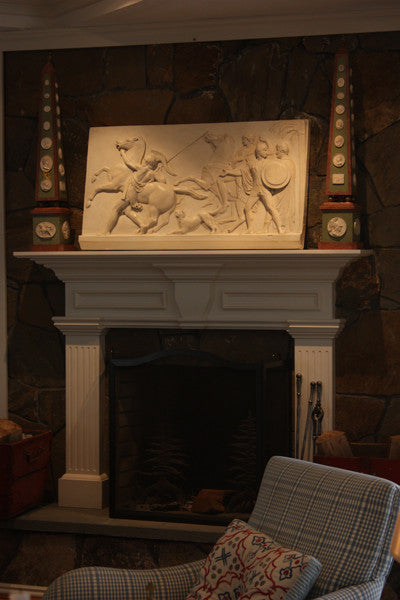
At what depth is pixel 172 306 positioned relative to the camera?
3.74 meters

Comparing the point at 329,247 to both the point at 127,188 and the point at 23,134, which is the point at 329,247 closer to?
the point at 127,188

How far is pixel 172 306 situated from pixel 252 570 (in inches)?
67.5

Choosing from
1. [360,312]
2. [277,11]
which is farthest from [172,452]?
[277,11]

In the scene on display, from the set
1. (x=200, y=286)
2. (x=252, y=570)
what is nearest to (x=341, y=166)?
(x=200, y=286)

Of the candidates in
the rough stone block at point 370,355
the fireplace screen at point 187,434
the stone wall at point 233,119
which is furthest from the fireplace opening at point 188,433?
the stone wall at point 233,119

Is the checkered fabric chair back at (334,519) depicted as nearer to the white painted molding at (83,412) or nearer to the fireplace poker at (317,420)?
the fireplace poker at (317,420)

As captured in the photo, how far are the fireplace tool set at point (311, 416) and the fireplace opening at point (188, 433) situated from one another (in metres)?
0.07

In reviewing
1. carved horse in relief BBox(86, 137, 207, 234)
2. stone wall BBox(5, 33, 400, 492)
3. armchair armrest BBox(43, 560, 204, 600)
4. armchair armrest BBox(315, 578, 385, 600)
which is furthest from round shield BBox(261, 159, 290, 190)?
armchair armrest BBox(315, 578, 385, 600)

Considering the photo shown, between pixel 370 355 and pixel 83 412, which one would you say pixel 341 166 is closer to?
pixel 370 355

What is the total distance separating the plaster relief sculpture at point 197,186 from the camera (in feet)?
11.8

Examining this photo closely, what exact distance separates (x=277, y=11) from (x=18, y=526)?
8.53 feet

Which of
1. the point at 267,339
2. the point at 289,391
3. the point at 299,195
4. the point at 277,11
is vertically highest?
the point at 277,11

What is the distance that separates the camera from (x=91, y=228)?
3799mm

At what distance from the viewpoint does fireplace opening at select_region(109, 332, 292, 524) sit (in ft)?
11.8
